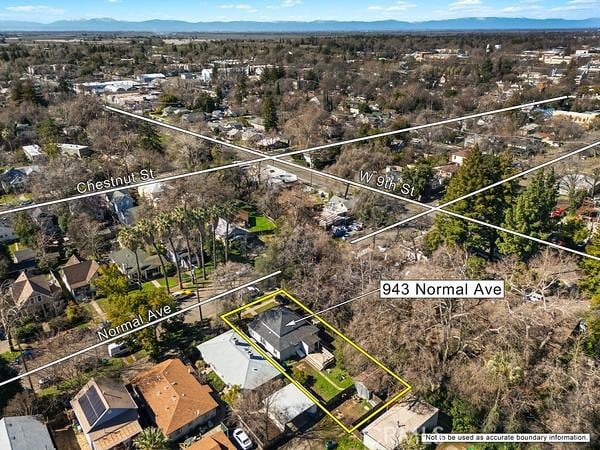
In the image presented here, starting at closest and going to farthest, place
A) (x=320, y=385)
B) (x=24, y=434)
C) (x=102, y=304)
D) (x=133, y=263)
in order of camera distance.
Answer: (x=24, y=434) → (x=320, y=385) → (x=102, y=304) → (x=133, y=263)

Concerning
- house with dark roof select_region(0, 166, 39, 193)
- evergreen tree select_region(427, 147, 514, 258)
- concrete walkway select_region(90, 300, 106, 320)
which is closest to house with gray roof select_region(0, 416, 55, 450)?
concrete walkway select_region(90, 300, 106, 320)

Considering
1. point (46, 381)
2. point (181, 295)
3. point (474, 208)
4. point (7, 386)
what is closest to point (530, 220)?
point (474, 208)

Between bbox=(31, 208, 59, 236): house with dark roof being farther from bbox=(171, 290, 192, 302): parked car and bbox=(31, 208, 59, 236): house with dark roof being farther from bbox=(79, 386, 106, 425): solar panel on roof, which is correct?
bbox=(79, 386, 106, 425): solar panel on roof

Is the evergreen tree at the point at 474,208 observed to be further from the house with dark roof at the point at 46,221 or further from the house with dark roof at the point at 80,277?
the house with dark roof at the point at 46,221

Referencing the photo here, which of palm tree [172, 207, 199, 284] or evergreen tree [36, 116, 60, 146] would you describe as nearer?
palm tree [172, 207, 199, 284]

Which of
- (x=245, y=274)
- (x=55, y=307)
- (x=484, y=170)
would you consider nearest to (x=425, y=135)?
(x=484, y=170)

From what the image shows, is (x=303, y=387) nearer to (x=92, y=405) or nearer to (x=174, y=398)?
(x=174, y=398)

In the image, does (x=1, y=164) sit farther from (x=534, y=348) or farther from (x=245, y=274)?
(x=534, y=348)
